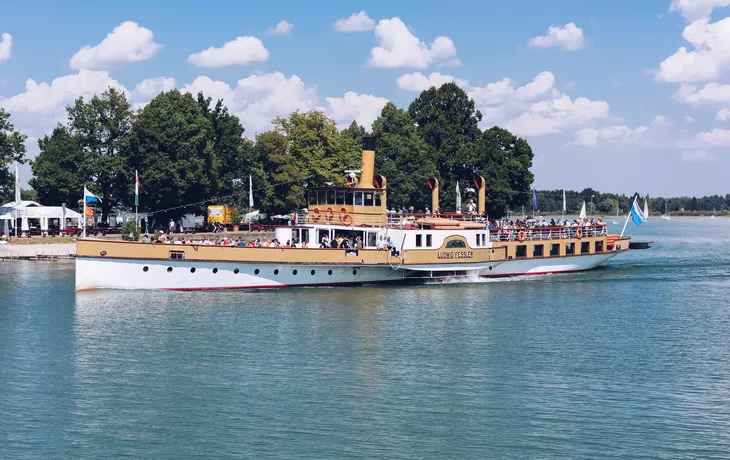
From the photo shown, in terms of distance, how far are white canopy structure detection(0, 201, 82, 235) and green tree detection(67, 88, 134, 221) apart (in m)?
4.77

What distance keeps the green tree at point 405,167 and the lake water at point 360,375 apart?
54.8 meters

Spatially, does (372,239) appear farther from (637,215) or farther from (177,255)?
(637,215)

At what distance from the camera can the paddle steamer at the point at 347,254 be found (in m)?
49.9

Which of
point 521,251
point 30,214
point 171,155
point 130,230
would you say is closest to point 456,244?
point 521,251

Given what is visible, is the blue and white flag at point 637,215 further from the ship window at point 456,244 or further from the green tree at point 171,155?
the green tree at point 171,155

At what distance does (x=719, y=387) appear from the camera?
3047cm

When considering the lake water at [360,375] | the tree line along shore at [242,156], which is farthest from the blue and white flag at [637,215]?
the tree line along shore at [242,156]

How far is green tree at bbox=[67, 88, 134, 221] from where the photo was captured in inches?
3593

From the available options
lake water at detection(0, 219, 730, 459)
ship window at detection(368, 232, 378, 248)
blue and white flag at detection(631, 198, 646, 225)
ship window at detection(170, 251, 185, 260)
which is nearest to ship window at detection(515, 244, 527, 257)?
lake water at detection(0, 219, 730, 459)

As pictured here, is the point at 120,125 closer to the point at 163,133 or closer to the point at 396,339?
the point at 163,133

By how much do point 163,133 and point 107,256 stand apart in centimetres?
4316

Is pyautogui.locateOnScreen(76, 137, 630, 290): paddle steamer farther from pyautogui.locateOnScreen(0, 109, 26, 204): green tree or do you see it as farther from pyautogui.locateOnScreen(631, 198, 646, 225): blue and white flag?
pyautogui.locateOnScreen(0, 109, 26, 204): green tree

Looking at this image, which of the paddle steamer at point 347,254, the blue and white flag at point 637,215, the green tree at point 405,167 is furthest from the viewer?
the green tree at point 405,167

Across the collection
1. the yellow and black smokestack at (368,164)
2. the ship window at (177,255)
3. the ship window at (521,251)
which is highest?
the yellow and black smokestack at (368,164)
